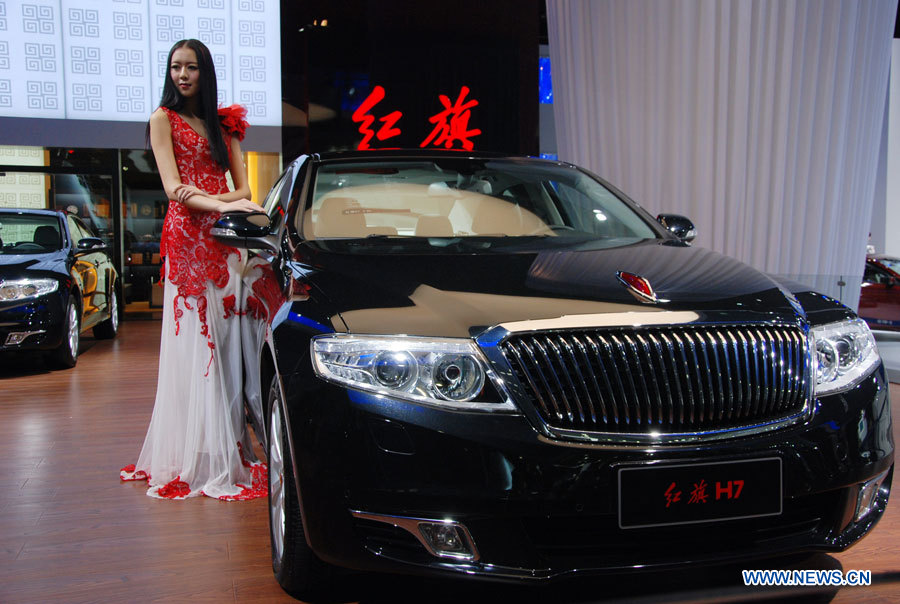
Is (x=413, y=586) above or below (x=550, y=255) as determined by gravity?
below

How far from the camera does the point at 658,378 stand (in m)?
1.64

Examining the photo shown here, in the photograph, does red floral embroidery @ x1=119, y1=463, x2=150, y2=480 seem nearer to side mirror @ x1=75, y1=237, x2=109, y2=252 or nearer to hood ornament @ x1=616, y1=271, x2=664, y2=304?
hood ornament @ x1=616, y1=271, x2=664, y2=304

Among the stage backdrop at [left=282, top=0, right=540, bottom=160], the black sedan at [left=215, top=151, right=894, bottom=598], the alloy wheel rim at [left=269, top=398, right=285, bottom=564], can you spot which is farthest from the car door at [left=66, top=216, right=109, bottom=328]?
the black sedan at [left=215, top=151, right=894, bottom=598]

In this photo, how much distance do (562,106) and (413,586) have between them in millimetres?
3899

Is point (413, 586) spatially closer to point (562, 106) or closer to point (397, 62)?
point (562, 106)

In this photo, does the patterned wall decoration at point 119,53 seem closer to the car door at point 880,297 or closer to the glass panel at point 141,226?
the glass panel at point 141,226

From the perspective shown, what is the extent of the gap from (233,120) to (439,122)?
13.9 feet

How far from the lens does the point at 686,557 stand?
167 cm

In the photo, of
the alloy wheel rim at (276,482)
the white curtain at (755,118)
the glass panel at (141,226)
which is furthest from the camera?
the glass panel at (141,226)

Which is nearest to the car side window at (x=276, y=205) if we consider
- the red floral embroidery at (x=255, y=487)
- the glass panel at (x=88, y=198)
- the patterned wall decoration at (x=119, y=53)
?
the red floral embroidery at (x=255, y=487)

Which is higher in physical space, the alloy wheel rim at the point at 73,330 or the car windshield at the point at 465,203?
the car windshield at the point at 465,203

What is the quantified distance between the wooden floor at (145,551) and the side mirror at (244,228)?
35.3 inches

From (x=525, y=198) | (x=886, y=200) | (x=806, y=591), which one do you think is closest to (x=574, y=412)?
(x=806, y=591)

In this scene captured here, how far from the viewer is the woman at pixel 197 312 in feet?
9.78
